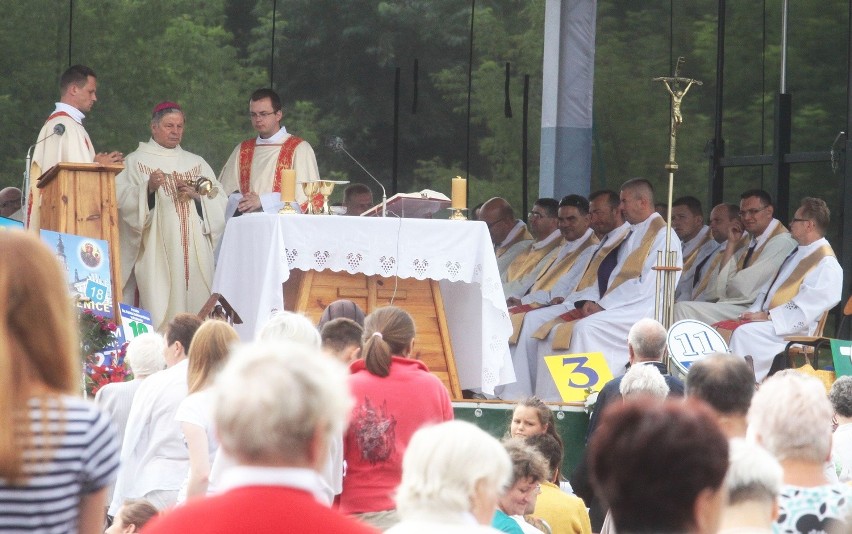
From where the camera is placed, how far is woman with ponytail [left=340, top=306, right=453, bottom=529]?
4992mm

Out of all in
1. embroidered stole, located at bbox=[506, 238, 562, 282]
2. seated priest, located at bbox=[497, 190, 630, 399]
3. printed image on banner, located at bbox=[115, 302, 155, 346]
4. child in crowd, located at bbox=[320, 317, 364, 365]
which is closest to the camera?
child in crowd, located at bbox=[320, 317, 364, 365]

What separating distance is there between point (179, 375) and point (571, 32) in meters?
8.88

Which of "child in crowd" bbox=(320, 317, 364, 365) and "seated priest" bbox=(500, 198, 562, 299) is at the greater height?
"seated priest" bbox=(500, 198, 562, 299)

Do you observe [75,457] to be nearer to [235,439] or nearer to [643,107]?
[235,439]

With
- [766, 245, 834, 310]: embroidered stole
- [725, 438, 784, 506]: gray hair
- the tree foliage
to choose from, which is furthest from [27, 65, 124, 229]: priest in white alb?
[725, 438, 784, 506]: gray hair

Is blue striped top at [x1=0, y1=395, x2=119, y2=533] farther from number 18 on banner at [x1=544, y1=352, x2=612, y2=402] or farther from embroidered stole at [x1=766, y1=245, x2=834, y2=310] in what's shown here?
embroidered stole at [x1=766, y1=245, x2=834, y2=310]

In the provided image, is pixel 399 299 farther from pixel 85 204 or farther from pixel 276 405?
pixel 276 405

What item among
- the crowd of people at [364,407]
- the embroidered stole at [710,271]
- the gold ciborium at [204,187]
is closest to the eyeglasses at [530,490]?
the crowd of people at [364,407]

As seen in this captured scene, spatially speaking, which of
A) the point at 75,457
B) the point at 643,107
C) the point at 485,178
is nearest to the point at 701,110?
the point at 643,107

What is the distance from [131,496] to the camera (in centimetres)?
560

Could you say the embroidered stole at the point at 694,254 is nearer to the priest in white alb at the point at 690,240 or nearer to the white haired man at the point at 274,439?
the priest in white alb at the point at 690,240

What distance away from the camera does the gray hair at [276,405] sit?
246cm

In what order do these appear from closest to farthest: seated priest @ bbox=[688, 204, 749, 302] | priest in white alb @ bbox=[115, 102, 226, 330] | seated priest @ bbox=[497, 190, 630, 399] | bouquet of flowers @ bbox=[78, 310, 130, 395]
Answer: bouquet of flowers @ bbox=[78, 310, 130, 395]
priest in white alb @ bbox=[115, 102, 226, 330]
seated priest @ bbox=[497, 190, 630, 399]
seated priest @ bbox=[688, 204, 749, 302]

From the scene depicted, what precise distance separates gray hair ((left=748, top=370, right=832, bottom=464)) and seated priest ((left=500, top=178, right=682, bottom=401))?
7.29 metres
